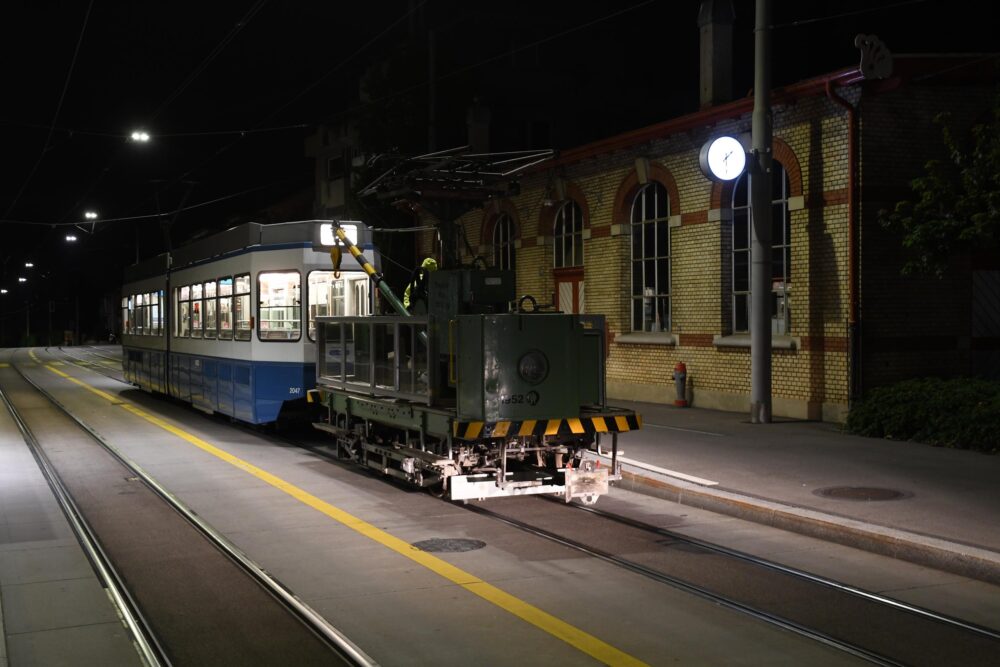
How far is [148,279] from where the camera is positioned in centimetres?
2397

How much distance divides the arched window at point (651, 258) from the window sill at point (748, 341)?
7.00ft

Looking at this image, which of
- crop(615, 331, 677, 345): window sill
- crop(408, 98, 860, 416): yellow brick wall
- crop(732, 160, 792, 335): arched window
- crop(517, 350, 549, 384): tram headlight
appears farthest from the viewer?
crop(615, 331, 677, 345): window sill

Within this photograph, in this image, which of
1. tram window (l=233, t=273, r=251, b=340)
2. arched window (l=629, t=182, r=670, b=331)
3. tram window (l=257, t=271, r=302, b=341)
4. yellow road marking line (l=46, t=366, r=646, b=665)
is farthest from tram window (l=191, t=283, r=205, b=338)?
arched window (l=629, t=182, r=670, b=331)

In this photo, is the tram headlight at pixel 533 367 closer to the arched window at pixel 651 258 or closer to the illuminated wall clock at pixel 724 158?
the illuminated wall clock at pixel 724 158

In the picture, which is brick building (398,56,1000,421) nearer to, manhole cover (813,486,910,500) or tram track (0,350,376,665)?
manhole cover (813,486,910,500)

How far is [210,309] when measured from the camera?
59.8ft

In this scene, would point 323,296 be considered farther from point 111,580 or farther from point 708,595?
Result: point 708,595

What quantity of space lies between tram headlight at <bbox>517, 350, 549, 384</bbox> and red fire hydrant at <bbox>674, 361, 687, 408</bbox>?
1055 cm

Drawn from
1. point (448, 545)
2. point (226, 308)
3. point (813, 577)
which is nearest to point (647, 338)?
point (226, 308)

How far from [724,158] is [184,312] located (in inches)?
438

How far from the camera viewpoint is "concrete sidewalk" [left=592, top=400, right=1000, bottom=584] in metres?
8.34

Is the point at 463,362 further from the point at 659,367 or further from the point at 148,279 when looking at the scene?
the point at 148,279

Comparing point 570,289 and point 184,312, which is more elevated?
point 570,289

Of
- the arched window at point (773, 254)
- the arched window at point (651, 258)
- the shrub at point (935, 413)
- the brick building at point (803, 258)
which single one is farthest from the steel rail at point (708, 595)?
the arched window at point (651, 258)
